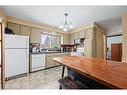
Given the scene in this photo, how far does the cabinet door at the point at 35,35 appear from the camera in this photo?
4399mm

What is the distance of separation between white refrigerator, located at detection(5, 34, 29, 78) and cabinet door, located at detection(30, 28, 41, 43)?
0.86m

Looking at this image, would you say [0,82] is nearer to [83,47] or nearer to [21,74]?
[21,74]

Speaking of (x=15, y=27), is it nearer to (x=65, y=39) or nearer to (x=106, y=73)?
(x=65, y=39)

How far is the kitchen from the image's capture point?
3.18 metres

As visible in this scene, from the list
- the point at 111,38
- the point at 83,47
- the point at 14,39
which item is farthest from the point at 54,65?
the point at 111,38

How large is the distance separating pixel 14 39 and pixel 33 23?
1.53 meters

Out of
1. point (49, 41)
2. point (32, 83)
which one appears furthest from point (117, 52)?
point (32, 83)

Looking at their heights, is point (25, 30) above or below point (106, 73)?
above

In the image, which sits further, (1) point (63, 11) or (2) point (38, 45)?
Answer: (2) point (38, 45)

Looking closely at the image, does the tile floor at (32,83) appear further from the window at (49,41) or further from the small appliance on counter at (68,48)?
the small appliance on counter at (68,48)

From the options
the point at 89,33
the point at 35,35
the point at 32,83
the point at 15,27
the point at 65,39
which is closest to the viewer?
the point at 32,83

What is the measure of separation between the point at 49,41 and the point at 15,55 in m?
2.46

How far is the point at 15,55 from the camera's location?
3.22 metres
